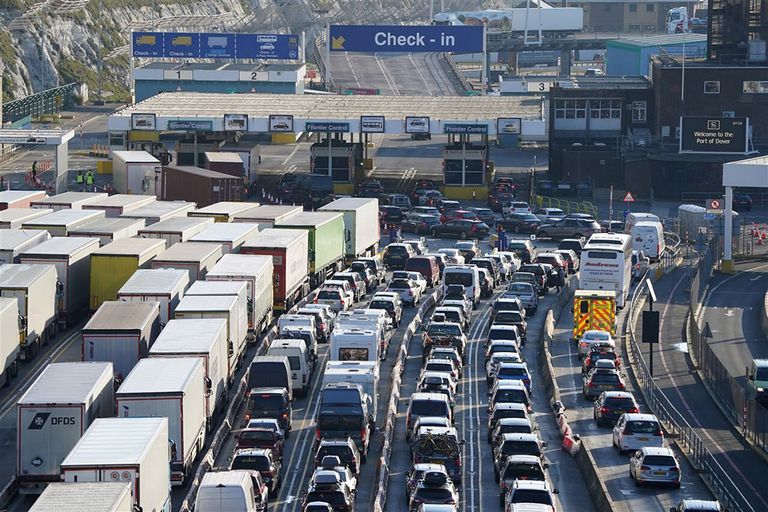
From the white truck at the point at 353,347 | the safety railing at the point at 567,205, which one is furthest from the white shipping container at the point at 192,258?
the safety railing at the point at 567,205

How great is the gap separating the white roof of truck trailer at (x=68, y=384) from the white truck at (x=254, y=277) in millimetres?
12339

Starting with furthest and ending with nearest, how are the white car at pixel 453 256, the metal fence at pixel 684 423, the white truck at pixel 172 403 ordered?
1. the white car at pixel 453 256
2. the metal fence at pixel 684 423
3. the white truck at pixel 172 403

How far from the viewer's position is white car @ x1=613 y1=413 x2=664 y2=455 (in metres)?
44.4

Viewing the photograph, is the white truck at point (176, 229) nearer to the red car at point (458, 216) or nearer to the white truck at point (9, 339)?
the white truck at point (9, 339)

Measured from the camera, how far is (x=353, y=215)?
240 ft

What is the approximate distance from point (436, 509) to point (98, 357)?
14.4 m

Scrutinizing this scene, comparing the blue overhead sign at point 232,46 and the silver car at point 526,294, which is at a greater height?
the blue overhead sign at point 232,46

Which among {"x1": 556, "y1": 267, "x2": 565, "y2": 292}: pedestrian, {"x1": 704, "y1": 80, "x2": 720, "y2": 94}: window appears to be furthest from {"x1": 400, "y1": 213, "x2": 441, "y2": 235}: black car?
{"x1": 704, "y1": 80, "x2": 720, "y2": 94}: window

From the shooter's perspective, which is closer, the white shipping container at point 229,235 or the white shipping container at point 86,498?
the white shipping container at point 86,498

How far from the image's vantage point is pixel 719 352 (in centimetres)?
6109

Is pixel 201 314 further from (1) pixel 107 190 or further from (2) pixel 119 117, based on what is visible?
(2) pixel 119 117

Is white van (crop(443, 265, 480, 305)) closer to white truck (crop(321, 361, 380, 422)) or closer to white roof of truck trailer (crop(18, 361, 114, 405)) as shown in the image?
white truck (crop(321, 361, 380, 422))

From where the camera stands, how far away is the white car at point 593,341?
5697cm

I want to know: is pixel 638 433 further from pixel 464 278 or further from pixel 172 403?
pixel 464 278
